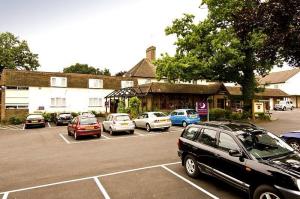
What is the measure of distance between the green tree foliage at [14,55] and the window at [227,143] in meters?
53.9

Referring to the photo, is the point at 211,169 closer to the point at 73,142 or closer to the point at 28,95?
the point at 73,142

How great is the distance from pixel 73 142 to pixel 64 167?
659 cm

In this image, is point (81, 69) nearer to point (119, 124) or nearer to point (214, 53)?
point (214, 53)

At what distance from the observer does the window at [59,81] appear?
3528 cm

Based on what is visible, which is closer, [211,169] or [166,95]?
[211,169]

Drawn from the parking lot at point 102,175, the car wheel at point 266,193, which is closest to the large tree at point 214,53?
the parking lot at point 102,175

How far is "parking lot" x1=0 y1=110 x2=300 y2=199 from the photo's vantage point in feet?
23.7

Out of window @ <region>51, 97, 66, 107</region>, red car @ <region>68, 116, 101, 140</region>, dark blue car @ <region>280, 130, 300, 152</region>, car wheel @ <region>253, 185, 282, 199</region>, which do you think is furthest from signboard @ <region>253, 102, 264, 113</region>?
window @ <region>51, 97, 66, 107</region>

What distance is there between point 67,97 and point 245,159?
3283 cm

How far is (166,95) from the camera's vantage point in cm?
3356

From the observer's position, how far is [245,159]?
617 cm

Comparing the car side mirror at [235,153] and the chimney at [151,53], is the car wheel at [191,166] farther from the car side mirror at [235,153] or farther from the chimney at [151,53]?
the chimney at [151,53]

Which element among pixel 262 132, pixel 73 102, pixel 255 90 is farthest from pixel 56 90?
pixel 262 132

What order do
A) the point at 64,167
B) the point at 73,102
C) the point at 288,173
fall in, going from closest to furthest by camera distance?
1. the point at 288,173
2. the point at 64,167
3. the point at 73,102
